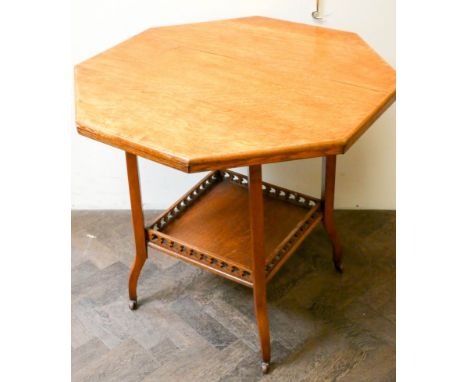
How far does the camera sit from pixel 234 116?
1.51 meters

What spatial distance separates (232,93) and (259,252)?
49 cm

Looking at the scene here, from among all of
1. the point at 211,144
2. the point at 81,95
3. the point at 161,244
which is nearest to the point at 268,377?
the point at 161,244

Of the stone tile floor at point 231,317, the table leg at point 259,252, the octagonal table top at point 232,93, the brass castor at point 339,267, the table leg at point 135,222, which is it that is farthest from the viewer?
the brass castor at point 339,267

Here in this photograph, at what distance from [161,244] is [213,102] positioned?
0.62m

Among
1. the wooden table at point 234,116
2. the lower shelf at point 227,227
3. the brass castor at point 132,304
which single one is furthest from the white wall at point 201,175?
the brass castor at point 132,304

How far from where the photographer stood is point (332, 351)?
1997mm

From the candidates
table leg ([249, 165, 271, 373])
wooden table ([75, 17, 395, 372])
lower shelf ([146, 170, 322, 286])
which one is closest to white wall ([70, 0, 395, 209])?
wooden table ([75, 17, 395, 372])

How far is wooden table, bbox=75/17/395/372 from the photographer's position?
141cm

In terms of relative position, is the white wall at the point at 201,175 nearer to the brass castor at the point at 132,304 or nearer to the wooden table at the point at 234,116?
the wooden table at the point at 234,116

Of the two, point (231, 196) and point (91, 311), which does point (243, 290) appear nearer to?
point (231, 196)

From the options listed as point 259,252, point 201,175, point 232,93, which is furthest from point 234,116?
point 201,175

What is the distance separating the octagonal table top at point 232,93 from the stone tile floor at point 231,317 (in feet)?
2.91

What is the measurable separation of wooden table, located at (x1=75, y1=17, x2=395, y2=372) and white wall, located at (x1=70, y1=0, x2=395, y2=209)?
0.18 meters

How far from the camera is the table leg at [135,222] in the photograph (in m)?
1.84
